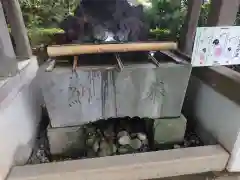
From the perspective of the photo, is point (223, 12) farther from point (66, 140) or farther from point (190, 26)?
point (66, 140)

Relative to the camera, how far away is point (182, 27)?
1.40 m

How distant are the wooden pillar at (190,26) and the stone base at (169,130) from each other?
0.45m

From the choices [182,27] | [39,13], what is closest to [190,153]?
[182,27]

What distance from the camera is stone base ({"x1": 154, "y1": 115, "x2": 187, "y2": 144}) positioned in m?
1.24

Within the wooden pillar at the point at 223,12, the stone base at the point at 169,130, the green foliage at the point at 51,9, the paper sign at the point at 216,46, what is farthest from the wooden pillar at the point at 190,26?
the green foliage at the point at 51,9

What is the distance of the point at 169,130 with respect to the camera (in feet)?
4.12

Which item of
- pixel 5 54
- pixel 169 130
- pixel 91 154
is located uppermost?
pixel 5 54

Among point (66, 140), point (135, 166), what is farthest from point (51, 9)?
Answer: point (135, 166)

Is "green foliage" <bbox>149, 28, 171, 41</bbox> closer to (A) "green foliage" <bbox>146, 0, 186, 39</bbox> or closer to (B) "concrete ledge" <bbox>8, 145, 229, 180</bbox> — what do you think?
(A) "green foliage" <bbox>146, 0, 186, 39</bbox>

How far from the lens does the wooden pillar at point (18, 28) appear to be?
4.34ft

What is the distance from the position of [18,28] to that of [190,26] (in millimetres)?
1120

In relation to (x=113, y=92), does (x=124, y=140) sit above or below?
below

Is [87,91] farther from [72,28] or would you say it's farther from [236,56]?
[236,56]

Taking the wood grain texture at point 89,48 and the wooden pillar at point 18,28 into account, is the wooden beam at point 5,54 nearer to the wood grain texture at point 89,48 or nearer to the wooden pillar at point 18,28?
the wood grain texture at point 89,48
